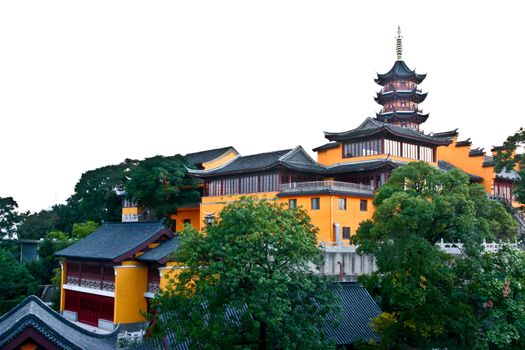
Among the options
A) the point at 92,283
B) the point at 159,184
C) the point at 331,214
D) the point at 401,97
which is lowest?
the point at 92,283

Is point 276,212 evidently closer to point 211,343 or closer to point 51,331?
point 211,343

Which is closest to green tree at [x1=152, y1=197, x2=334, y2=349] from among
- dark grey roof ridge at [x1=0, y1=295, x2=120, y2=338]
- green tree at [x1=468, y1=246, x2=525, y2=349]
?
dark grey roof ridge at [x1=0, y1=295, x2=120, y2=338]

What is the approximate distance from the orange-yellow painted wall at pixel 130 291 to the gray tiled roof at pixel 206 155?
2370cm

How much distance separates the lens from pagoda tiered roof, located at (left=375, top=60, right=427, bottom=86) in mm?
67625

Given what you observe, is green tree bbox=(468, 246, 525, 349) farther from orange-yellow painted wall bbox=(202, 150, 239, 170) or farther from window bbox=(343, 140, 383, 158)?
orange-yellow painted wall bbox=(202, 150, 239, 170)

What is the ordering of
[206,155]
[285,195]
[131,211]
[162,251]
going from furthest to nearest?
[206,155], [131,211], [285,195], [162,251]

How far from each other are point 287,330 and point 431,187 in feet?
32.3

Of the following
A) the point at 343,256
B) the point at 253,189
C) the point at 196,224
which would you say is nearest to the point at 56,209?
the point at 196,224

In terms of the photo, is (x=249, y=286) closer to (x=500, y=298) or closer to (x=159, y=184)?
(x=500, y=298)

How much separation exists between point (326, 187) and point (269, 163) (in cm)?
704

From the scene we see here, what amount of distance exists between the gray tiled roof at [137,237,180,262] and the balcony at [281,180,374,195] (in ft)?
39.6

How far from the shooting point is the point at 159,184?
50.0m

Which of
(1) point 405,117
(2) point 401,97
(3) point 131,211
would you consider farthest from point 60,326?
(2) point 401,97

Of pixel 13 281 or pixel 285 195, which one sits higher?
pixel 285 195
